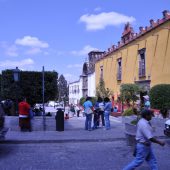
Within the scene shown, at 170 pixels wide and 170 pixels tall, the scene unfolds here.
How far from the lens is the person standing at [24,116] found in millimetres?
17031

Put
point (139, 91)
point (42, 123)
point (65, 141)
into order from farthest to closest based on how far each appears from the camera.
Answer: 1. point (139, 91)
2. point (42, 123)
3. point (65, 141)

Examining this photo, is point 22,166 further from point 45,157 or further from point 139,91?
point 139,91

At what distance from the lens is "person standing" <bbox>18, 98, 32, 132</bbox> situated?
17031 millimetres

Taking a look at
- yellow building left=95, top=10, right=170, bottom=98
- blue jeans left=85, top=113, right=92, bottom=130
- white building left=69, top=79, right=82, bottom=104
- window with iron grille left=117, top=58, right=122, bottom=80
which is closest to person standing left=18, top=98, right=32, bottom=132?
blue jeans left=85, top=113, right=92, bottom=130

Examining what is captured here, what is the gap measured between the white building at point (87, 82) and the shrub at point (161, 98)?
21.0 metres

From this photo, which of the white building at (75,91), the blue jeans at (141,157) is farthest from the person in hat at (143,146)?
the white building at (75,91)

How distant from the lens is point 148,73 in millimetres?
31719

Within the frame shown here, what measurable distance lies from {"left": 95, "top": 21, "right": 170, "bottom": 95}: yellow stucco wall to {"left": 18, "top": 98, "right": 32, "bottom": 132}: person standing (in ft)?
42.8

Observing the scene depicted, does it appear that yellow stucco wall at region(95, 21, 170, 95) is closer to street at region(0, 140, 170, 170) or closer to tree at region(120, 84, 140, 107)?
tree at region(120, 84, 140, 107)

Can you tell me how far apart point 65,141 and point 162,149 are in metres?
3.87

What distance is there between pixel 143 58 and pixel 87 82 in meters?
32.9

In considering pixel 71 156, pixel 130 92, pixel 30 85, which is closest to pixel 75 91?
pixel 30 85

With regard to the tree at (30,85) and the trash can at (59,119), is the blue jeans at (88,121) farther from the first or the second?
the tree at (30,85)

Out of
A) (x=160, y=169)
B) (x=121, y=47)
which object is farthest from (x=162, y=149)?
(x=121, y=47)
